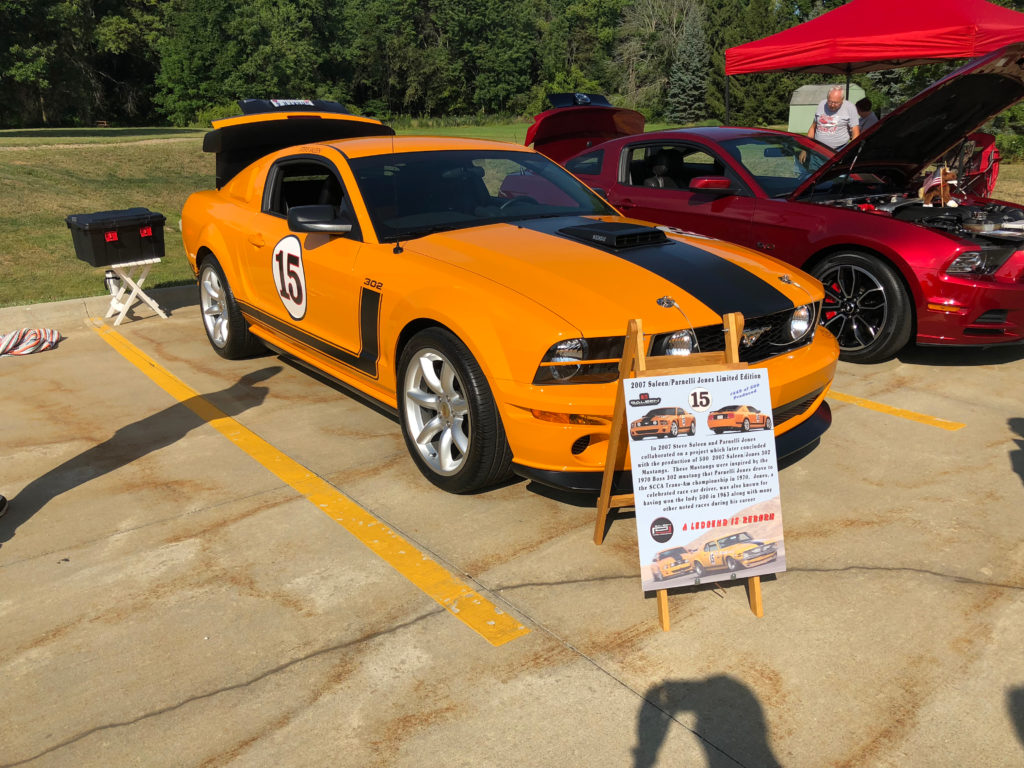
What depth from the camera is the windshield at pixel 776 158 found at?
6.54 m

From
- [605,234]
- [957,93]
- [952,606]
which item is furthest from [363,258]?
[957,93]

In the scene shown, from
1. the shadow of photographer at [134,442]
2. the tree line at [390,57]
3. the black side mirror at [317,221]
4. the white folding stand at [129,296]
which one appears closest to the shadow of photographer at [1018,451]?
the black side mirror at [317,221]

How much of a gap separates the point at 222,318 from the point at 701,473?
4.35 meters

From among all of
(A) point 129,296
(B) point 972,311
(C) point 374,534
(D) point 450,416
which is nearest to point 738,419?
(D) point 450,416

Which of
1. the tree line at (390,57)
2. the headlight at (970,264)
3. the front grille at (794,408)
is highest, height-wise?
the tree line at (390,57)

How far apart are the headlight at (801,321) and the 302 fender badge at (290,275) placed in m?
2.72

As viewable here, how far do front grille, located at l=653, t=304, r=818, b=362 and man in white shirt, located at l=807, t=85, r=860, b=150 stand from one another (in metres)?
6.91

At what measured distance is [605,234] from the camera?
163 inches

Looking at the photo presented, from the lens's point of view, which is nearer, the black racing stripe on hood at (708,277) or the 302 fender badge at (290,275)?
the black racing stripe on hood at (708,277)

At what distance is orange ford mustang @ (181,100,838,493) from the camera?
11.2 ft

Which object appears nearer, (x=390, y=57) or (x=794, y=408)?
(x=794, y=408)

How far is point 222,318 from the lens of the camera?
20.2ft

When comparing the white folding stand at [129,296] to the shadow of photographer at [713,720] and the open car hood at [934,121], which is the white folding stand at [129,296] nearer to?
the open car hood at [934,121]

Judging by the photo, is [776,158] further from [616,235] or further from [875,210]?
[616,235]
